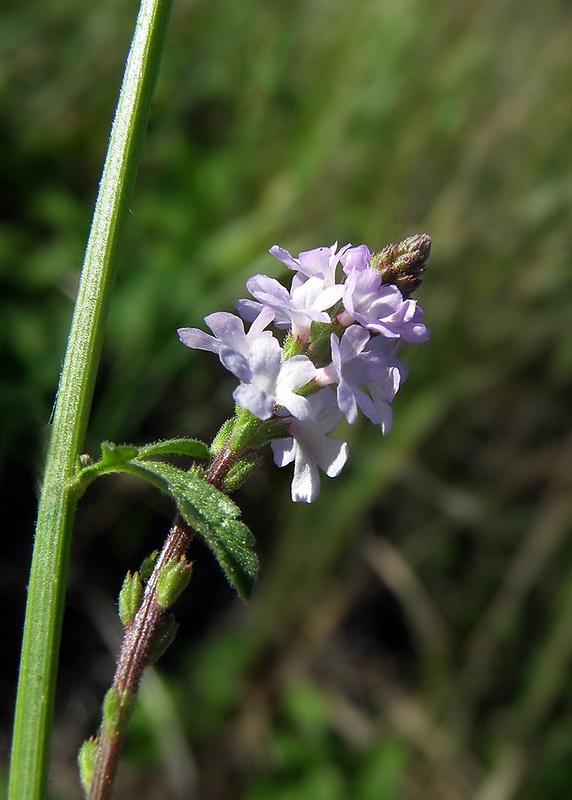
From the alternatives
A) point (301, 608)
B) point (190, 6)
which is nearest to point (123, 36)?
point (190, 6)

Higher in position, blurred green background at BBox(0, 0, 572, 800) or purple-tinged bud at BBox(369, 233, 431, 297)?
blurred green background at BBox(0, 0, 572, 800)

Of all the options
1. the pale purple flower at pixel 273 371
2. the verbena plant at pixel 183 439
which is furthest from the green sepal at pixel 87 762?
the pale purple flower at pixel 273 371

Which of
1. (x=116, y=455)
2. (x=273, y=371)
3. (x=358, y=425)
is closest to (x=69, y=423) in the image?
(x=116, y=455)

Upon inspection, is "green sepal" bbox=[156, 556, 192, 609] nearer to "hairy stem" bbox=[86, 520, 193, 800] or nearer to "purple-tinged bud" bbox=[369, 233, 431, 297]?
"hairy stem" bbox=[86, 520, 193, 800]

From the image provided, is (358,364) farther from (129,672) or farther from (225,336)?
(129,672)

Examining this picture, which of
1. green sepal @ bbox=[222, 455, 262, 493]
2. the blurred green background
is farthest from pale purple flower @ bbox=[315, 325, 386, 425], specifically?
the blurred green background

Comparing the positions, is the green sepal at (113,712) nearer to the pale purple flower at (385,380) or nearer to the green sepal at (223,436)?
the green sepal at (223,436)
